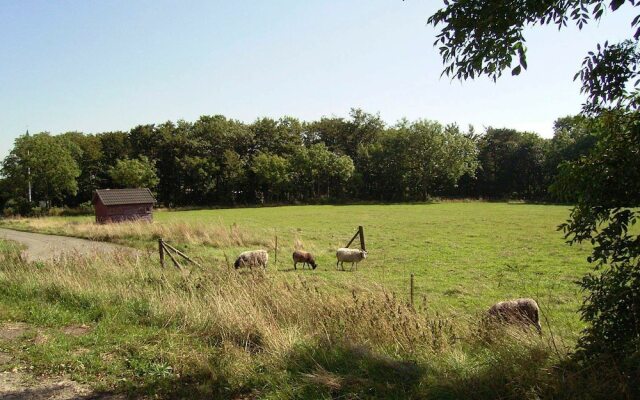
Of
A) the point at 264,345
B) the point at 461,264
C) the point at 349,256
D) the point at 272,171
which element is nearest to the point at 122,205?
the point at 349,256

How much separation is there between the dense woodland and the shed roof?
3511 cm

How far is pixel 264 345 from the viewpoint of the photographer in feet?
20.0

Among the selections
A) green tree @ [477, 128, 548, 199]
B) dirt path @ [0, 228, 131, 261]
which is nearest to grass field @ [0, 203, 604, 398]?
dirt path @ [0, 228, 131, 261]

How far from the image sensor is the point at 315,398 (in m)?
4.61

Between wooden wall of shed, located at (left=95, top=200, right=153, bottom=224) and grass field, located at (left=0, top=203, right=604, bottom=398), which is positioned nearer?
grass field, located at (left=0, top=203, right=604, bottom=398)

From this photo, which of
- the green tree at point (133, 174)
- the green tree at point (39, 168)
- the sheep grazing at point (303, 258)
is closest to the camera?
the sheep grazing at point (303, 258)

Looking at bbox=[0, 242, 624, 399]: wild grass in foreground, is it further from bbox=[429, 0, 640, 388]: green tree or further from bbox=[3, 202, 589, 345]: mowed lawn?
bbox=[3, 202, 589, 345]: mowed lawn

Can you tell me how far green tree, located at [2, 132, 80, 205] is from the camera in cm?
6525

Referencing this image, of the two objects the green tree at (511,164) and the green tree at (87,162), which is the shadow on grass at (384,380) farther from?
the green tree at (511,164)

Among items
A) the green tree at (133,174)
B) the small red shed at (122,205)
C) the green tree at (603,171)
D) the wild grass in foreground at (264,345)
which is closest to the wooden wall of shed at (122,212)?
the small red shed at (122,205)

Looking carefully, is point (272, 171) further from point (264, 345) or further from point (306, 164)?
point (264, 345)

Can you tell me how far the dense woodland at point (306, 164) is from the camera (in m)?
83.5

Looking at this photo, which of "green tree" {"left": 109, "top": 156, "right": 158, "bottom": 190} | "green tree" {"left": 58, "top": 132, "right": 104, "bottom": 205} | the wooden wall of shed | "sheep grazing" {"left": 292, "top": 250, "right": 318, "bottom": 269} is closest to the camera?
"sheep grazing" {"left": 292, "top": 250, "right": 318, "bottom": 269}

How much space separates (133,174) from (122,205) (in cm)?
3580
